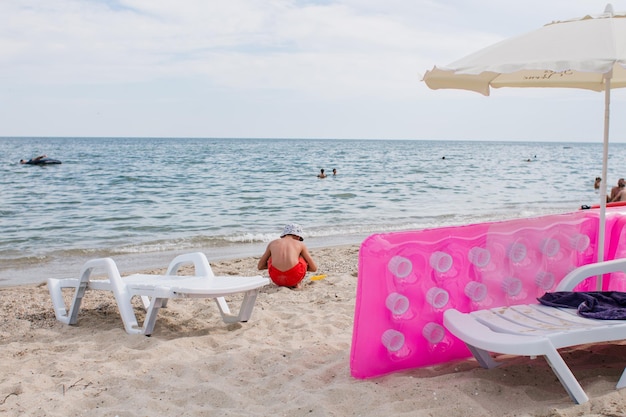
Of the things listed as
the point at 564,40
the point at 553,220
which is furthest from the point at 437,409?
the point at 564,40

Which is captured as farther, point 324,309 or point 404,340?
point 324,309

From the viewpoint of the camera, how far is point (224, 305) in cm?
523

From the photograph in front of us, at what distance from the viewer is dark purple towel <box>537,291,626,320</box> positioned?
3.17m

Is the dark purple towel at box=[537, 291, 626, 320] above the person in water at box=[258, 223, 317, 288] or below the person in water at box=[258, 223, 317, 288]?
above

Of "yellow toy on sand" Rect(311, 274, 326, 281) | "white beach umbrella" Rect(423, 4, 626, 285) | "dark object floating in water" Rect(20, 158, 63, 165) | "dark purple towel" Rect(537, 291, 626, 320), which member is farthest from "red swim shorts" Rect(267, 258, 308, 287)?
"dark object floating in water" Rect(20, 158, 63, 165)

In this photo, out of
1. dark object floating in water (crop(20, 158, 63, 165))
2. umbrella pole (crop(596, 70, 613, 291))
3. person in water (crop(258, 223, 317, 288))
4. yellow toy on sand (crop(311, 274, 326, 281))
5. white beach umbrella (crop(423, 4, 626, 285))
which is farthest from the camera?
dark object floating in water (crop(20, 158, 63, 165))

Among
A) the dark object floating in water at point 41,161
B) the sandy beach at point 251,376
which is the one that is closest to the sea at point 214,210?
the sandy beach at point 251,376

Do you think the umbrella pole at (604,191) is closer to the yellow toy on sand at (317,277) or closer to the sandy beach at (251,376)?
the sandy beach at (251,376)

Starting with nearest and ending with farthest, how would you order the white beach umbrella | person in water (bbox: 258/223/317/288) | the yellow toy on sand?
1. the white beach umbrella
2. person in water (bbox: 258/223/317/288)
3. the yellow toy on sand

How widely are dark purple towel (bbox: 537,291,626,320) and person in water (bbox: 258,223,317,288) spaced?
319 cm

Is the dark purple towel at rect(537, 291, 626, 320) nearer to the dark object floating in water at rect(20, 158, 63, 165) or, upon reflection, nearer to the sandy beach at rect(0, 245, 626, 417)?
the sandy beach at rect(0, 245, 626, 417)

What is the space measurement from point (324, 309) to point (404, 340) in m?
1.97

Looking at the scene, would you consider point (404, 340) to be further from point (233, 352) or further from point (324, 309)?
point (324, 309)

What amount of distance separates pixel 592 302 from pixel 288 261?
3.55 meters
